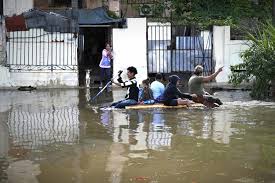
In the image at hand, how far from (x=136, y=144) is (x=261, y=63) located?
7.44 metres

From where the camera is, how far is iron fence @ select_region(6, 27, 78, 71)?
789 inches

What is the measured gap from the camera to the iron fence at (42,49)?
20031 millimetres

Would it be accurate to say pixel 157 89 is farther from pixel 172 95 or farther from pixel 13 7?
pixel 13 7

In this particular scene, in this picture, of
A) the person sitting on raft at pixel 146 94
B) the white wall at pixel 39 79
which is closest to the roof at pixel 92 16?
the white wall at pixel 39 79

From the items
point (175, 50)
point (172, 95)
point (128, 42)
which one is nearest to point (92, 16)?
point (128, 42)

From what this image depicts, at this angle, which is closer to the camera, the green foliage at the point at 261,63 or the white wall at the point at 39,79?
the green foliage at the point at 261,63

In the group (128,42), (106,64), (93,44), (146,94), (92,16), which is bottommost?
(146,94)

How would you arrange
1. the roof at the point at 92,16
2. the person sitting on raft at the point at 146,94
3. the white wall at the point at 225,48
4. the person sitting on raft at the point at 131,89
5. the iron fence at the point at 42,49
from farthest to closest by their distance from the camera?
the roof at the point at 92,16 < the white wall at the point at 225,48 < the iron fence at the point at 42,49 < the person sitting on raft at the point at 146,94 < the person sitting on raft at the point at 131,89

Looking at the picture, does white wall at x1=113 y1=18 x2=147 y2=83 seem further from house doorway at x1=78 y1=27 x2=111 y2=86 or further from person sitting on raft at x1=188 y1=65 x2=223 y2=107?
person sitting on raft at x1=188 y1=65 x2=223 y2=107

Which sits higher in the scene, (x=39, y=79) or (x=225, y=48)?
(x=225, y=48)

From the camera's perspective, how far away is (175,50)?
2078cm

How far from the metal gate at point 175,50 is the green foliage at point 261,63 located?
15.5 ft

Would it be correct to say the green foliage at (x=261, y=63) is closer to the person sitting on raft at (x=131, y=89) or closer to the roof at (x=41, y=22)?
the person sitting on raft at (x=131, y=89)

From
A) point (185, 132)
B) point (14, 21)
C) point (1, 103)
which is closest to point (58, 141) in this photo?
point (185, 132)
